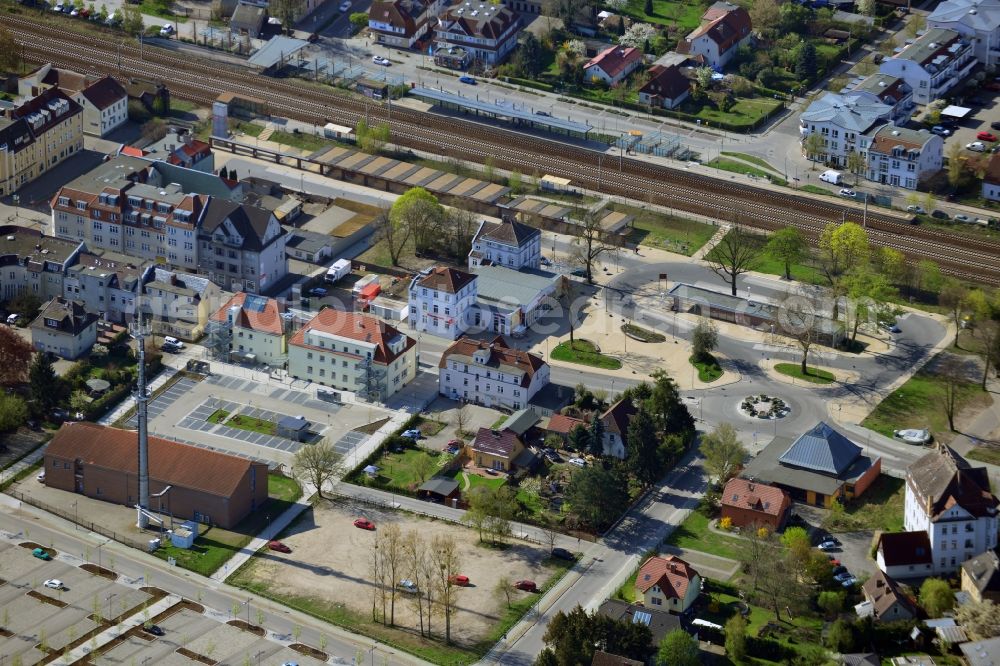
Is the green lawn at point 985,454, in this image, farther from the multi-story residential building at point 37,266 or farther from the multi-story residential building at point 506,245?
the multi-story residential building at point 37,266

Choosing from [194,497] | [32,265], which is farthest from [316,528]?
[32,265]

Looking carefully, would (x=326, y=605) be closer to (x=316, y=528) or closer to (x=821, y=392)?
(x=316, y=528)

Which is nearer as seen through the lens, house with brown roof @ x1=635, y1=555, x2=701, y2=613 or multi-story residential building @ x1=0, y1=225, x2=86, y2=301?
house with brown roof @ x1=635, y1=555, x2=701, y2=613

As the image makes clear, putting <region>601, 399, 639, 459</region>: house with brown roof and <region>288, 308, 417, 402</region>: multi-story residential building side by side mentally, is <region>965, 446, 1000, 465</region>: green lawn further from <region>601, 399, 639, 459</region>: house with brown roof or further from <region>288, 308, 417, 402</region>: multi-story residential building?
<region>288, 308, 417, 402</region>: multi-story residential building

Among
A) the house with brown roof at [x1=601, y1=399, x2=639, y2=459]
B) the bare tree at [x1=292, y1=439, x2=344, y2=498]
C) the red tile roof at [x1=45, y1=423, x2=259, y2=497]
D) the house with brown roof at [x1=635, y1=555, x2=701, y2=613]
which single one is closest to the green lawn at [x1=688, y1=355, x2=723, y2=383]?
the house with brown roof at [x1=601, y1=399, x2=639, y2=459]

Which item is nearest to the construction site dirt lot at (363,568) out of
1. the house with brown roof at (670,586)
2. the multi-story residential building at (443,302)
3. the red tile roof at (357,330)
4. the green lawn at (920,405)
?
the house with brown roof at (670,586)

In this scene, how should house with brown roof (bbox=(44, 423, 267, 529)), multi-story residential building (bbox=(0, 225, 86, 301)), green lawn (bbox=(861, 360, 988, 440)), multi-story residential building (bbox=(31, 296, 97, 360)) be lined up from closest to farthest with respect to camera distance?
house with brown roof (bbox=(44, 423, 267, 529)), green lawn (bbox=(861, 360, 988, 440)), multi-story residential building (bbox=(31, 296, 97, 360)), multi-story residential building (bbox=(0, 225, 86, 301))
